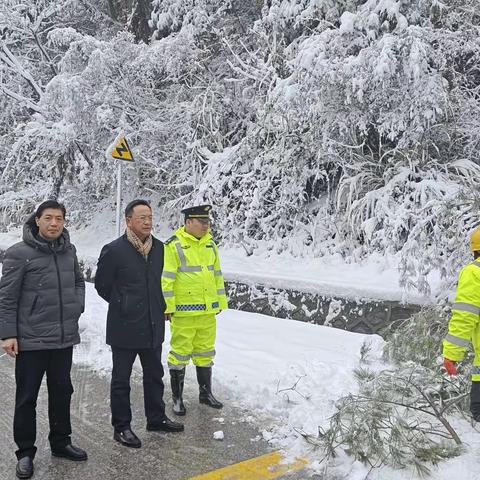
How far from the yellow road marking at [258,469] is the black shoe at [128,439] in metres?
0.66

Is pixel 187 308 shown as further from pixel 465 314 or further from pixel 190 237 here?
pixel 465 314

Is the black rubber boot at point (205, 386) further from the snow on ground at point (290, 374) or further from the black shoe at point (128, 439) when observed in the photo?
the black shoe at point (128, 439)

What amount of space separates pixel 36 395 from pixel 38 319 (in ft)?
1.80

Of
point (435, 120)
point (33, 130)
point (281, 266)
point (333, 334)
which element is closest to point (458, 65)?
point (435, 120)

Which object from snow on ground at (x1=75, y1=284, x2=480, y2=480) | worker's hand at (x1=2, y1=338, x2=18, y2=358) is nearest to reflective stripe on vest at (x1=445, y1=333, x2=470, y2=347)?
snow on ground at (x1=75, y1=284, x2=480, y2=480)

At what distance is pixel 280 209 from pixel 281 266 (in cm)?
120

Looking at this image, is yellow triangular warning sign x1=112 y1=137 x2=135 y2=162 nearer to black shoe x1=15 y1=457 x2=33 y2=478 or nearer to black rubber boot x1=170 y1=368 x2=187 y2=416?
black rubber boot x1=170 y1=368 x2=187 y2=416

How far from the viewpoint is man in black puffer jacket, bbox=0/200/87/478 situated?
3.71 metres

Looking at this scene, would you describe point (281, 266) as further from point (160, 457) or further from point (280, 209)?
point (160, 457)

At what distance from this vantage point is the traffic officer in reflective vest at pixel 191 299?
15.9ft

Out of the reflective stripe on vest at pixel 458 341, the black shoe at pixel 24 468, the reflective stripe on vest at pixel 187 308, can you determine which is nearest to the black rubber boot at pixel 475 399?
the reflective stripe on vest at pixel 458 341

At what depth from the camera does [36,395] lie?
12.7ft

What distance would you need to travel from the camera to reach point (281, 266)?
9.55 m

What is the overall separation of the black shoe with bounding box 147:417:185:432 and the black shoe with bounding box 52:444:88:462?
2.11 ft
